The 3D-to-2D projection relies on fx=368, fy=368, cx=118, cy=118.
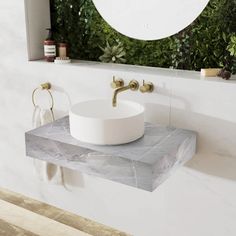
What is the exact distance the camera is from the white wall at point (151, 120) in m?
1.75

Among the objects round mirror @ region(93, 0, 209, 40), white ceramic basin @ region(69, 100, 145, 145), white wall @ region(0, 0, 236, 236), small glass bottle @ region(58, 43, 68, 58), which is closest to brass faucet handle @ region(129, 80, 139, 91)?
white wall @ region(0, 0, 236, 236)

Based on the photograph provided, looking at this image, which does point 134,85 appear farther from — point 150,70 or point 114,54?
point 114,54

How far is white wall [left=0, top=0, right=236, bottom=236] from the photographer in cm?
175

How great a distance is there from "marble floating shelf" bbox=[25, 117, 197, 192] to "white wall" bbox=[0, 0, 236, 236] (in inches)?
4.8

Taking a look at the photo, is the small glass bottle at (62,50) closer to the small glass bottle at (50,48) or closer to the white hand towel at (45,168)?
the small glass bottle at (50,48)

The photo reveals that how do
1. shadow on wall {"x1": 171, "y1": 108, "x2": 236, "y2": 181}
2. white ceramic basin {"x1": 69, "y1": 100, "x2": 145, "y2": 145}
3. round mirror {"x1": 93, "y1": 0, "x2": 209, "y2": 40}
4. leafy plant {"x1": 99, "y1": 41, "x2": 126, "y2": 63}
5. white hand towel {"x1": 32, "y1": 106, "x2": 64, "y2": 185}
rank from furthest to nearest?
white hand towel {"x1": 32, "y1": 106, "x2": 64, "y2": 185}, leafy plant {"x1": 99, "y1": 41, "x2": 126, "y2": 63}, round mirror {"x1": 93, "y1": 0, "x2": 209, "y2": 40}, shadow on wall {"x1": 171, "y1": 108, "x2": 236, "y2": 181}, white ceramic basin {"x1": 69, "y1": 100, "x2": 145, "y2": 145}

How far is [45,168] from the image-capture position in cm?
232

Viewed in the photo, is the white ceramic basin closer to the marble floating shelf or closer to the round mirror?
the marble floating shelf

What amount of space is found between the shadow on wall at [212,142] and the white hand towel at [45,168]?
0.83m

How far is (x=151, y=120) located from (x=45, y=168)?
81 centimetres

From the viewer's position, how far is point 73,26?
2254 mm

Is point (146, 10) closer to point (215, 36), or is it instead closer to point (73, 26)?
point (215, 36)

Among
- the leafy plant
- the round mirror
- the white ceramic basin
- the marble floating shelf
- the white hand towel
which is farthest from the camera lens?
the white hand towel

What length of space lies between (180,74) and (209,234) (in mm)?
847
